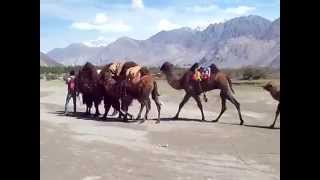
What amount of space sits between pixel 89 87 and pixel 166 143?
233 centimetres

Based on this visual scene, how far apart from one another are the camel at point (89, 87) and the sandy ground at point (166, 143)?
20 cm

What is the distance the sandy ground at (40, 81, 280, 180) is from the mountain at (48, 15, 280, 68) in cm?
59

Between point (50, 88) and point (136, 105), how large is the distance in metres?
1.93

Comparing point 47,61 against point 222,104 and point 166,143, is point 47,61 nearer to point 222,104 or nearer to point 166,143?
point 166,143

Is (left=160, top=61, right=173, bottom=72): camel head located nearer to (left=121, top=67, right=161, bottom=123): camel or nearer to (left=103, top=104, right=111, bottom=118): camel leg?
(left=121, top=67, right=161, bottom=123): camel

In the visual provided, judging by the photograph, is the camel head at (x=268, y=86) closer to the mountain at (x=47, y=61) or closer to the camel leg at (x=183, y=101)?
the camel leg at (x=183, y=101)

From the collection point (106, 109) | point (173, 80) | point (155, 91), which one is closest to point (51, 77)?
point (106, 109)

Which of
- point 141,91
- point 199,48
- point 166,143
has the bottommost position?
point 166,143

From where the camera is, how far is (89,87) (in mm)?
9641

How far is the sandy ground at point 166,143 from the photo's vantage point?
661 centimetres

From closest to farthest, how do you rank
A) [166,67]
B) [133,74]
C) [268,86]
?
[268,86]
[133,74]
[166,67]

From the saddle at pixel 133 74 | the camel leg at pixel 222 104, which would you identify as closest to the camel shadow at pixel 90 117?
the saddle at pixel 133 74

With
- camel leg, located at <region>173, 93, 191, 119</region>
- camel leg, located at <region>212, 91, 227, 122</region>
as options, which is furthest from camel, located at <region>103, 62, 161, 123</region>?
camel leg, located at <region>212, 91, 227, 122</region>
